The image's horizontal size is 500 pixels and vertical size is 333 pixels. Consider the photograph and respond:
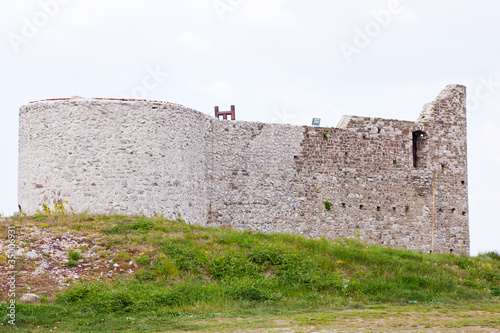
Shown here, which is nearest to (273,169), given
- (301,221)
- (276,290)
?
(301,221)

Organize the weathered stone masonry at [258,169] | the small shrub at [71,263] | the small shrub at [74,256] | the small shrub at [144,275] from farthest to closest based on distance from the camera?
the weathered stone masonry at [258,169], the small shrub at [74,256], the small shrub at [71,263], the small shrub at [144,275]

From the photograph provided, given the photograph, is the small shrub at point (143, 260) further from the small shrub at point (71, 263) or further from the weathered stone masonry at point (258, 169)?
the weathered stone masonry at point (258, 169)

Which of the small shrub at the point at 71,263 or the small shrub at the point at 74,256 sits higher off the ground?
the small shrub at the point at 74,256

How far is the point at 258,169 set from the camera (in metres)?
22.6

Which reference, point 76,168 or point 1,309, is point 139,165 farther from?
point 1,309

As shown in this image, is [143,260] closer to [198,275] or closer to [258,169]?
[198,275]

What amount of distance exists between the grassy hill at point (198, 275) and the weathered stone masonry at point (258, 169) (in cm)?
Result: 141

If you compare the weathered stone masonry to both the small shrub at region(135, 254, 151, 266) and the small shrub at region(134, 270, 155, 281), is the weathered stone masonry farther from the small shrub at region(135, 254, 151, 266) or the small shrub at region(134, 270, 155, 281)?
the small shrub at region(134, 270, 155, 281)

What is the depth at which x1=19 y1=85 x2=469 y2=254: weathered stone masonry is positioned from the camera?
63.5 ft

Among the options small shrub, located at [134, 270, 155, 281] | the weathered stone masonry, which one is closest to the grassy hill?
small shrub, located at [134, 270, 155, 281]

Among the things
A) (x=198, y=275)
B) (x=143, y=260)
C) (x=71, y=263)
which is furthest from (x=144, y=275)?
(x=71, y=263)

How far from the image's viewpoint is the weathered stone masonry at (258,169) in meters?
19.4

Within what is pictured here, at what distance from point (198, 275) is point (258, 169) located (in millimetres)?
7857

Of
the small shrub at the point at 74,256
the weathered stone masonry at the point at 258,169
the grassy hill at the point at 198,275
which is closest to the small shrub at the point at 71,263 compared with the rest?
the grassy hill at the point at 198,275
